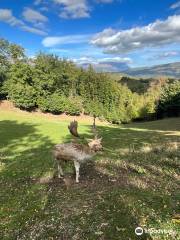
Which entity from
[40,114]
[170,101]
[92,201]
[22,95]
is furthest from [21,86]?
[92,201]

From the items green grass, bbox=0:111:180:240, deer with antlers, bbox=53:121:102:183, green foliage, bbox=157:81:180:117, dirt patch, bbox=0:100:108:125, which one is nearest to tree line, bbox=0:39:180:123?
green foliage, bbox=157:81:180:117

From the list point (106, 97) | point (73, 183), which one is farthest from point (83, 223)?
point (106, 97)

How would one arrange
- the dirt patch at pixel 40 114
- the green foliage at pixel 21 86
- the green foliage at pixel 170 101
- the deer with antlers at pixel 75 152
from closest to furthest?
the deer with antlers at pixel 75 152 → the green foliage at pixel 21 86 → the dirt patch at pixel 40 114 → the green foliage at pixel 170 101

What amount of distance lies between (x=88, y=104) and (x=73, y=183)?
90.0 m

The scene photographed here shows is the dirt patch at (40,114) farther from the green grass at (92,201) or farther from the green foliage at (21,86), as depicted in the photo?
the green grass at (92,201)

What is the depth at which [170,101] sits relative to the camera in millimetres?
123250

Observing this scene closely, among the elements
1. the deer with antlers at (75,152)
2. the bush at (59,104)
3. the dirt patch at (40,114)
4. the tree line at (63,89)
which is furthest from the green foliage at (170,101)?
the deer with antlers at (75,152)

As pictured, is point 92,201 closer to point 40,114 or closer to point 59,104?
point 40,114

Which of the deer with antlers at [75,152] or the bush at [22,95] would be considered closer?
the deer with antlers at [75,152]

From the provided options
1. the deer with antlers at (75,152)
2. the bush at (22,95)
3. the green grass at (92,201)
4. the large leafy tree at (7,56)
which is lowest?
the green grass at (92,201)

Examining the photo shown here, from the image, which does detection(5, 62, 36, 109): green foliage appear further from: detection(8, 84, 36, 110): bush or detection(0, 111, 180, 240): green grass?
detection(0, 111, 180, 240): green grass

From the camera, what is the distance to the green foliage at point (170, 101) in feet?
399

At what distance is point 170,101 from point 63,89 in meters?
43.6

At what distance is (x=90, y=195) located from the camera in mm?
16031
